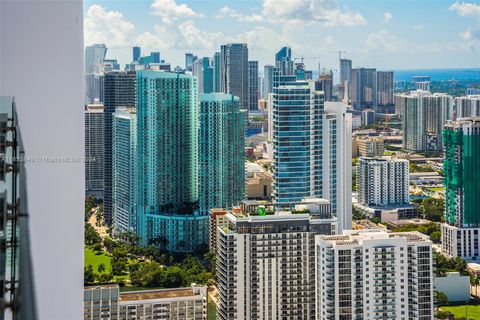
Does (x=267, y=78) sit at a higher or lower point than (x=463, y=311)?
higher

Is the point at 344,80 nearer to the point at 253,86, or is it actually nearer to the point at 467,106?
the point at 253,86

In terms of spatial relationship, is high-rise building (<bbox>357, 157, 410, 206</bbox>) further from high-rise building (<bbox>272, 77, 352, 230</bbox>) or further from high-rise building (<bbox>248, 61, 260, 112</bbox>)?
high-rise building (<bbox>248, 61, 260, 112</bbox>)

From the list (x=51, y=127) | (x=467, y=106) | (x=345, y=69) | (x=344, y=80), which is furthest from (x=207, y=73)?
(x=51, y=127)

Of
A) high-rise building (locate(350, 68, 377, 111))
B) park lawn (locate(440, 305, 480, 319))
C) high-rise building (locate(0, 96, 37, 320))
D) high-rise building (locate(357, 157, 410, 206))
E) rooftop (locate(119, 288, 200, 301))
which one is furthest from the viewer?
high-rise building (locate(350, 68, 377, 111))

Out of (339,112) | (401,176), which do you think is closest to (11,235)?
(339,112)

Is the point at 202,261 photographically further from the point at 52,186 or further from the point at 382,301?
the point at 52,186

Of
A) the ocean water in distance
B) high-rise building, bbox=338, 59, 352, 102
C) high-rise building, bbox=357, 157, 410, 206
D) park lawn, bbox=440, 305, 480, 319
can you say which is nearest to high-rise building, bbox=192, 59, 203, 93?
high-rise building, bbox=338, 59, 352, 102

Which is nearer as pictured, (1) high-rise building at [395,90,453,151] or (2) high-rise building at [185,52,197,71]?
(2) high-rise building at [185,52,197,71]
